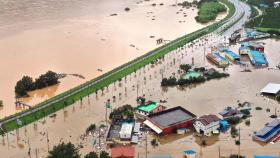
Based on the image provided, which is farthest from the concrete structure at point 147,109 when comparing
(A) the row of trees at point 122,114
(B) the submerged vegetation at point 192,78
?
(B) the submerged vegetation at point 192,78

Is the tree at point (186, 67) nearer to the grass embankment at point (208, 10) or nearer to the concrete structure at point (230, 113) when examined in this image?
the concrete structure at point (230, 113)

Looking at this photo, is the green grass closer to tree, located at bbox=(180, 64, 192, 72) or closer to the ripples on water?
tree, located at bbox=(180, 64, 192, 72)

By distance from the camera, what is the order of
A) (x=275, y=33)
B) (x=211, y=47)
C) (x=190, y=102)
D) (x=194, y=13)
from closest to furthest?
(x=190, y=102) → (x=211, y=47) → (x=275, y=33) → (x=194, y=13)

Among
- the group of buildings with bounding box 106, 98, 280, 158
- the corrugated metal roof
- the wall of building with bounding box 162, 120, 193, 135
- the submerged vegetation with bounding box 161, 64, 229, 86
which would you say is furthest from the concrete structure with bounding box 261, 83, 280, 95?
the corrugated metal roof

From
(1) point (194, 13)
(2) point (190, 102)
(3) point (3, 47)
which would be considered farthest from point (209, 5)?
(2) point (190, 102)

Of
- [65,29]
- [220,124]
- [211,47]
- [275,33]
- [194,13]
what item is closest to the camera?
[220,124]

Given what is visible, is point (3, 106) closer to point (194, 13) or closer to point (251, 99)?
point (251, 99)
